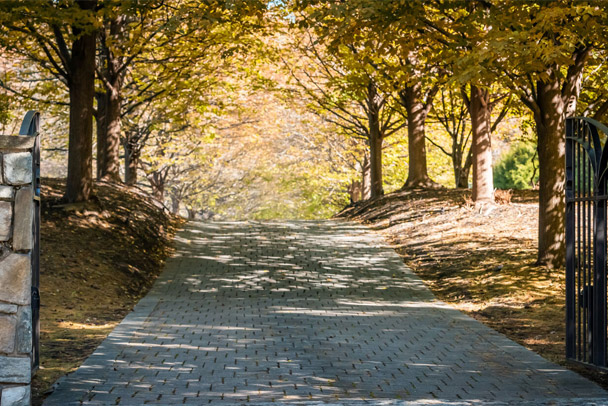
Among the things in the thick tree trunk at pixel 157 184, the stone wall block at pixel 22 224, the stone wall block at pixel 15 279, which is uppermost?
the thick tree trunk at pixel 157 184

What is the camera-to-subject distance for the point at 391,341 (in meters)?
8.59

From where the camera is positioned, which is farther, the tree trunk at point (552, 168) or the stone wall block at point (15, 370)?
the tree trunk at point (552, 168)

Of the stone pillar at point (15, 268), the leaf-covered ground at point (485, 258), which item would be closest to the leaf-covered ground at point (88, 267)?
the stone pillar at point (15, 268)

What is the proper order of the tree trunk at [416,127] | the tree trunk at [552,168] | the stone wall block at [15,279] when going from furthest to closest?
the tree trunk at [416,127] → the tree trunk at [552,168] → the stone wall block at [15,279]

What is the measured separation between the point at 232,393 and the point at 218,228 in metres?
14.5

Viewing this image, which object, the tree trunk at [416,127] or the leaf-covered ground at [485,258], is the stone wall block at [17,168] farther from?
the tree trunk at [416,127]

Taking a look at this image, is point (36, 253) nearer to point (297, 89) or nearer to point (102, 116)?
point (102, 116)

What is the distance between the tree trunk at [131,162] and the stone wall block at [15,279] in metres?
18.3

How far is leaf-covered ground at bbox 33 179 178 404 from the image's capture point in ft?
26.8

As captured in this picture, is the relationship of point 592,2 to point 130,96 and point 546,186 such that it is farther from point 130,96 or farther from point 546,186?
point 130,96

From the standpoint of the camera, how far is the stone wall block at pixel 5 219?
5.36 m

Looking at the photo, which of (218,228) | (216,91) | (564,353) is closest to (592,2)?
(564,353)

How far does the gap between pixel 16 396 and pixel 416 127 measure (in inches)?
700

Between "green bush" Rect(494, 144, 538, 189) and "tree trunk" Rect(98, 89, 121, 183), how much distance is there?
21250 millimetres
